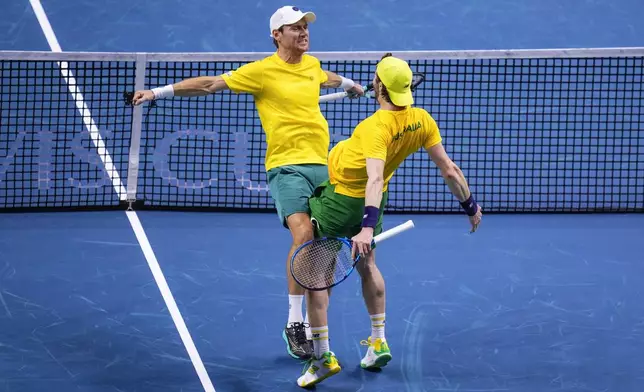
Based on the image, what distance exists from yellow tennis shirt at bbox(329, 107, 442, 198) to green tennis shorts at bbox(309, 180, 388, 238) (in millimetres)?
57

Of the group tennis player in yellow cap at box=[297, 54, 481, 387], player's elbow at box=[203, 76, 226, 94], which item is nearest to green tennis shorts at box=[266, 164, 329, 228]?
tennis player in yellow cap at box=[297, 54, 481, 387]

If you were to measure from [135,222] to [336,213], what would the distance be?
3592 mm

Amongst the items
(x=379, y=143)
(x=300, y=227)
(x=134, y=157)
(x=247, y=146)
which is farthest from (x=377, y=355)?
(x=247, y=146)

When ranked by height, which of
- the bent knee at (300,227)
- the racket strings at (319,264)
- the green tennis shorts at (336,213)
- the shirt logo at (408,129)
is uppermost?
the shirt logo at (408,129)

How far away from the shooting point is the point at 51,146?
35.9 ft

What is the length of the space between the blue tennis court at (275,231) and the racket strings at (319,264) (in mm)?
670

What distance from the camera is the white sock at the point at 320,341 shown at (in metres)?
7.12

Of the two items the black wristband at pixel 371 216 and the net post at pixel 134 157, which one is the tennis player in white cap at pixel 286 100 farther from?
the net post at pixel 134 157

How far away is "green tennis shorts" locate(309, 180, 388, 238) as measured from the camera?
7.20 m

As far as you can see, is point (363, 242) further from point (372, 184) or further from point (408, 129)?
point (408, 129)

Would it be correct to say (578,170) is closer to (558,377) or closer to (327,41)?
(327,41)

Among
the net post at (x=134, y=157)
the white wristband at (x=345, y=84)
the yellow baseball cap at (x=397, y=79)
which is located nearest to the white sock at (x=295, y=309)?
the yellow baseball cap at (x=397, y=79)

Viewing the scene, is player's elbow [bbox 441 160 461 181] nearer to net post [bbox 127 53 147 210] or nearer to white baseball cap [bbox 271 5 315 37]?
white baseball cap [bbox 271 5 315 37]

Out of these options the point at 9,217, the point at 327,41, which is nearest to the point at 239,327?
the point at 9,217
